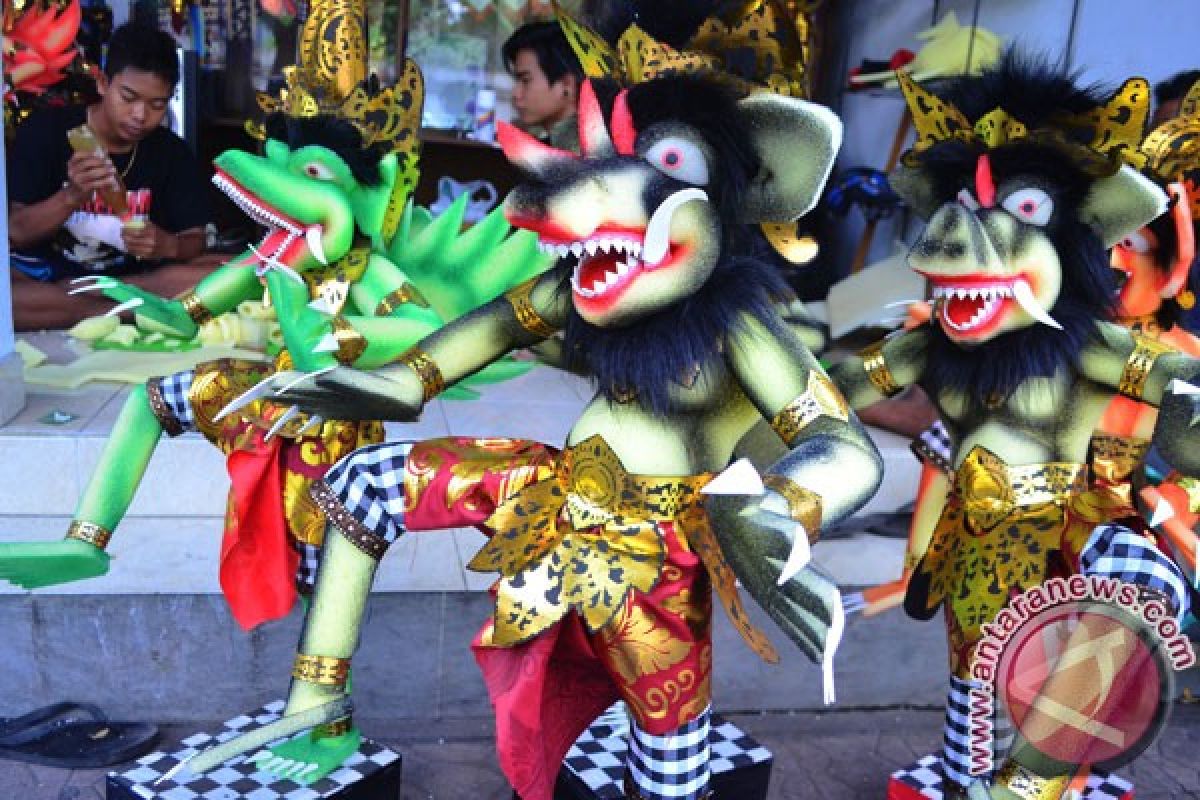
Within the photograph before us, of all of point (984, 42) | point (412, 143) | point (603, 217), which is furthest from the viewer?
point (984, 42)

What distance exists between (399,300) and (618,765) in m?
0.98

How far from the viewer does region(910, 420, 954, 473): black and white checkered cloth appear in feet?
7.59

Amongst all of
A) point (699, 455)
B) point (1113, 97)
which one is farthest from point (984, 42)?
point (699, 455)

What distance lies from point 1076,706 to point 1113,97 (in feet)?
3.24

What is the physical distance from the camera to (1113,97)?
6.26 feet

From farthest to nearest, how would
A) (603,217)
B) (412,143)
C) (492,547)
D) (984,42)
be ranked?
(984,42) < (412,143) < (492,547) < (603,217)

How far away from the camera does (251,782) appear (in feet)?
6.90

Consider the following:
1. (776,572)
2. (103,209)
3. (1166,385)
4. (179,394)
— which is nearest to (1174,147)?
(1166,385)

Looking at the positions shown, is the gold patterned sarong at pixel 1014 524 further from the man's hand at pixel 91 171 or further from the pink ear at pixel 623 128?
the man's hand at pixel 91 171

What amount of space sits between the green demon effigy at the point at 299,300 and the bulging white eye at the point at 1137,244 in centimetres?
127

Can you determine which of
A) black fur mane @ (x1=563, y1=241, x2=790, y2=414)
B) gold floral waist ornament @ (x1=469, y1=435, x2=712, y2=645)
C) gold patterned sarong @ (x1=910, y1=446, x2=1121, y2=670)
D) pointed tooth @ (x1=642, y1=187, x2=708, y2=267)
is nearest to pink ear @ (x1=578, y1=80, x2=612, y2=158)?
pointed tooth @ (x1=642, y1=187, x2=708, y2=267)

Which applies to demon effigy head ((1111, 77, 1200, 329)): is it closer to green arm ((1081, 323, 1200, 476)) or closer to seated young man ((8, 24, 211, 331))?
green arm ((1081, 323, 1200, 476))

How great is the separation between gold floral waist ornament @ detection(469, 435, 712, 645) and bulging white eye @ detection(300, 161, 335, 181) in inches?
28.1

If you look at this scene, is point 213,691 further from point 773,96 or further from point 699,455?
point 773,96
